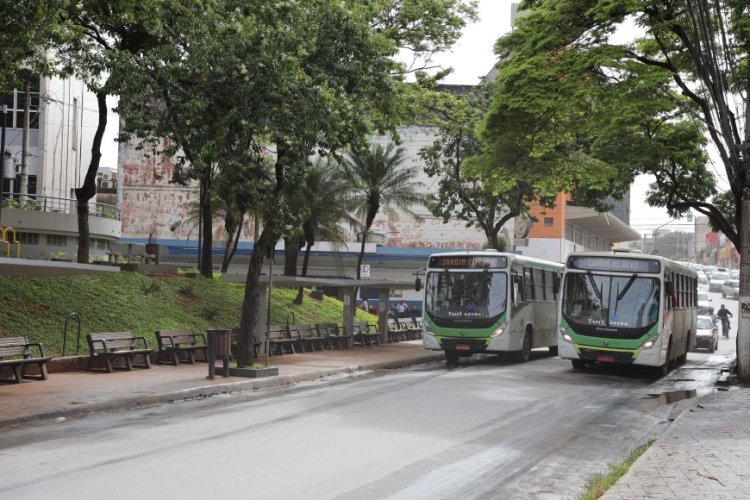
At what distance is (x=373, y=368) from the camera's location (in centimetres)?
2522

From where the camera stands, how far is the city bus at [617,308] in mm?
22125

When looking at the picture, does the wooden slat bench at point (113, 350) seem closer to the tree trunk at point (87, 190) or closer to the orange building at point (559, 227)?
the tree trunk at point (87, 190)

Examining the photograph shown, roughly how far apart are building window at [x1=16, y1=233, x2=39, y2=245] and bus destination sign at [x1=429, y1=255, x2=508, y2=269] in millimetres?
22369

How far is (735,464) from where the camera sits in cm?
955

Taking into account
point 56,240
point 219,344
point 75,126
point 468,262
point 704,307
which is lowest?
point 704,307

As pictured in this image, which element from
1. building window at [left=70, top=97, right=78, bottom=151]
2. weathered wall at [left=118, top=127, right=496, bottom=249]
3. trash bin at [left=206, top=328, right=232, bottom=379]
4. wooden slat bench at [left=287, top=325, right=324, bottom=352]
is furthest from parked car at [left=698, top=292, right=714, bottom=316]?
building window at [left=70, top=97, right=78, bottom=151]

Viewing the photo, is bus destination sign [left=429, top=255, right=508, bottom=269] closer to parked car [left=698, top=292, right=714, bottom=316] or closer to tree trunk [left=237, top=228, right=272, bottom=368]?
tree trunk [left=237, top=228, right=272, bottom=368]

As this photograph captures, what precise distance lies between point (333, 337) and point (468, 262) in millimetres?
7708

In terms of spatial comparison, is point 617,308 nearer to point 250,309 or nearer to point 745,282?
point 745,282

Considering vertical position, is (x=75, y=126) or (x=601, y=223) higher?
(x=75, y=126)

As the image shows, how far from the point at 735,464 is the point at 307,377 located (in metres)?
13.1

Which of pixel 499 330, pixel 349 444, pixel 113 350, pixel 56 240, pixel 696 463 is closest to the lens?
pixel 696 463

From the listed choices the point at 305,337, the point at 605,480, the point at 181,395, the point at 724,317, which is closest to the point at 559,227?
the point at 724,317

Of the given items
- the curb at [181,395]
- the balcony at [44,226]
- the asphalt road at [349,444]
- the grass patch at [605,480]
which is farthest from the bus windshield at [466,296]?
the balcony at [44,226]
